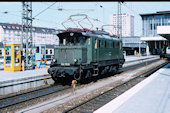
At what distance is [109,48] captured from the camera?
17750mm

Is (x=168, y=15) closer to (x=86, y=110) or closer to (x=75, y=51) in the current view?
(x=75, y=51)

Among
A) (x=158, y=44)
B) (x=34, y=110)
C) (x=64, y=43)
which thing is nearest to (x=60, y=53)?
(x=64, y=43)

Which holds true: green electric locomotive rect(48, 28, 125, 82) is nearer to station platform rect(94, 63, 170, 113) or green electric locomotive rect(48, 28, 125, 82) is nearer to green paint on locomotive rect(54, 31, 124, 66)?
green paint on locomotive rect(54, 31, 124, 66)

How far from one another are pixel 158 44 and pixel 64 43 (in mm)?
69513

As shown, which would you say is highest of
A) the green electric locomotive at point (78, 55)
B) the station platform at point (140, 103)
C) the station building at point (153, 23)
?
the station building at point (153, 23)

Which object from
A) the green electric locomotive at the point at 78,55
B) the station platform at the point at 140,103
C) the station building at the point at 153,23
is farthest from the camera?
the station building at the point at 153,23

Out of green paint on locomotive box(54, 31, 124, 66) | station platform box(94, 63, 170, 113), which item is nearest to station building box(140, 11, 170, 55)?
green paint on locomotive box(54, 31, 124, 66)

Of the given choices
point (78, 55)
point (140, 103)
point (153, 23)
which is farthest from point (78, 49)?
point (153, 23)

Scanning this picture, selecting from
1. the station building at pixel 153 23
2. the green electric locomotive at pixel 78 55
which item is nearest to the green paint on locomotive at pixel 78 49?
the green electric locomotive at pixel 78 55

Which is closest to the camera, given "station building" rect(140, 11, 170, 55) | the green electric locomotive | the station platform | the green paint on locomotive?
the station platform

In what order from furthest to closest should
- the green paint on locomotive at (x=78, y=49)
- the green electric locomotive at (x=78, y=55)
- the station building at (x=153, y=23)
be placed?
the station building at (x=153, y=23) < the green paint on locomotive at (x=78, y=49) < the green electric locomotive at (x=78, y=55)

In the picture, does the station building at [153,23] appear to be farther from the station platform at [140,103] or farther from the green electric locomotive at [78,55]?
the station platform at [140,103]

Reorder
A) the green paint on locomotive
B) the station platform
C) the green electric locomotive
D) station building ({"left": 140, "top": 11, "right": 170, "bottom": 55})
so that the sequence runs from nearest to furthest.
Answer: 1. the station platform
2. the green electric locomotive
3. the green paint on locomotive
4. station building ({"left": 140, "top": 11, "right": 170, "bottom": 55})

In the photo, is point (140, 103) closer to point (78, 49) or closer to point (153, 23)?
point (78, 49)
